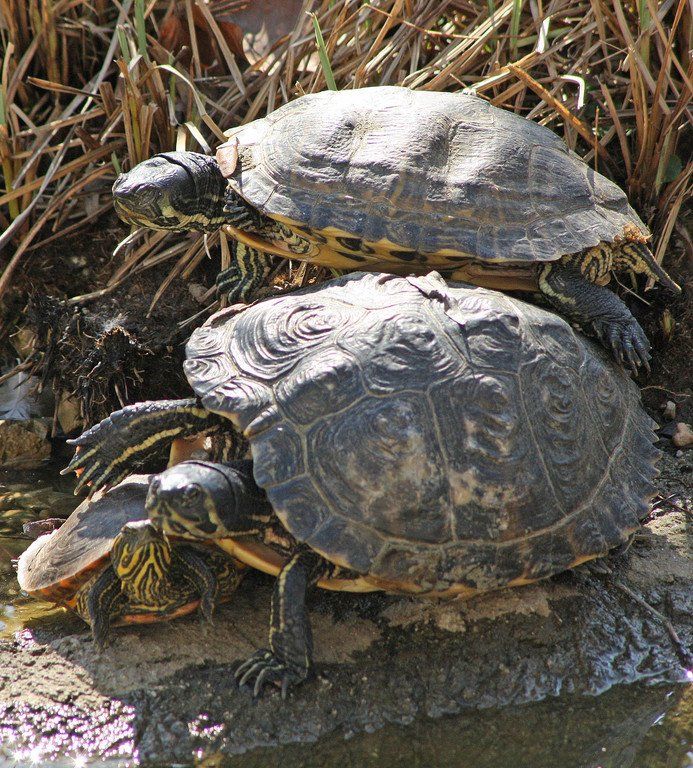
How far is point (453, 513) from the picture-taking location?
10.0 ft

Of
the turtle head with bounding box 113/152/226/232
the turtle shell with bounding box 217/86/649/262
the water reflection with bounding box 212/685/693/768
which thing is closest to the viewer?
the water reflection with bounding box 212/685/693/768

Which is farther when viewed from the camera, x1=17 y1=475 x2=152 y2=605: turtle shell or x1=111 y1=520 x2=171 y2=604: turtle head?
x1=17 y1=475 x2=152 y2=605: turtle shell

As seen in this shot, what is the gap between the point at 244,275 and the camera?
14.4 feet

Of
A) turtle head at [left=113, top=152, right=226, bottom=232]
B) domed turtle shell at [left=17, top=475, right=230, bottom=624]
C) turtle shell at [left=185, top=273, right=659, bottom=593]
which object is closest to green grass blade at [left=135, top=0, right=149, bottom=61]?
turtle head at [left=113, top=152, right=226, bottom=232]

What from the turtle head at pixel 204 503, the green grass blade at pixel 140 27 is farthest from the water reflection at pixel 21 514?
the green grass blade at pixel 140 27

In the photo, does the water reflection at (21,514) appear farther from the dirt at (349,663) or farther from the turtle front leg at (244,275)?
the turtle front leg at (244,275)

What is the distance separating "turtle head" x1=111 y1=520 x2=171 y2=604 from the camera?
3033mm

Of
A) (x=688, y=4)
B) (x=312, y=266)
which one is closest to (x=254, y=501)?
(x=312, y=266)

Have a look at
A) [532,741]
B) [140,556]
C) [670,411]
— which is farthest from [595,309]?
[140,556]

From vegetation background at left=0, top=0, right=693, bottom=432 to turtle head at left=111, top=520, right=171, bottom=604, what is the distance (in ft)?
4.82

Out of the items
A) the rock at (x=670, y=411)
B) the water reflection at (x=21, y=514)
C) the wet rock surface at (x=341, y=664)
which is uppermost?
the rock at (x=670, y=411)

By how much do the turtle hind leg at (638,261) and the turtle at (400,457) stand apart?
88 cm

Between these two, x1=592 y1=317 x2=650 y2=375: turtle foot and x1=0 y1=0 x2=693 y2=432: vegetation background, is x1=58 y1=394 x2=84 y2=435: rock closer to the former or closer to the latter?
x1=0 y1=0 x2=693 y2=432: vegetation background

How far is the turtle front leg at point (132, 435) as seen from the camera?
349 cm
